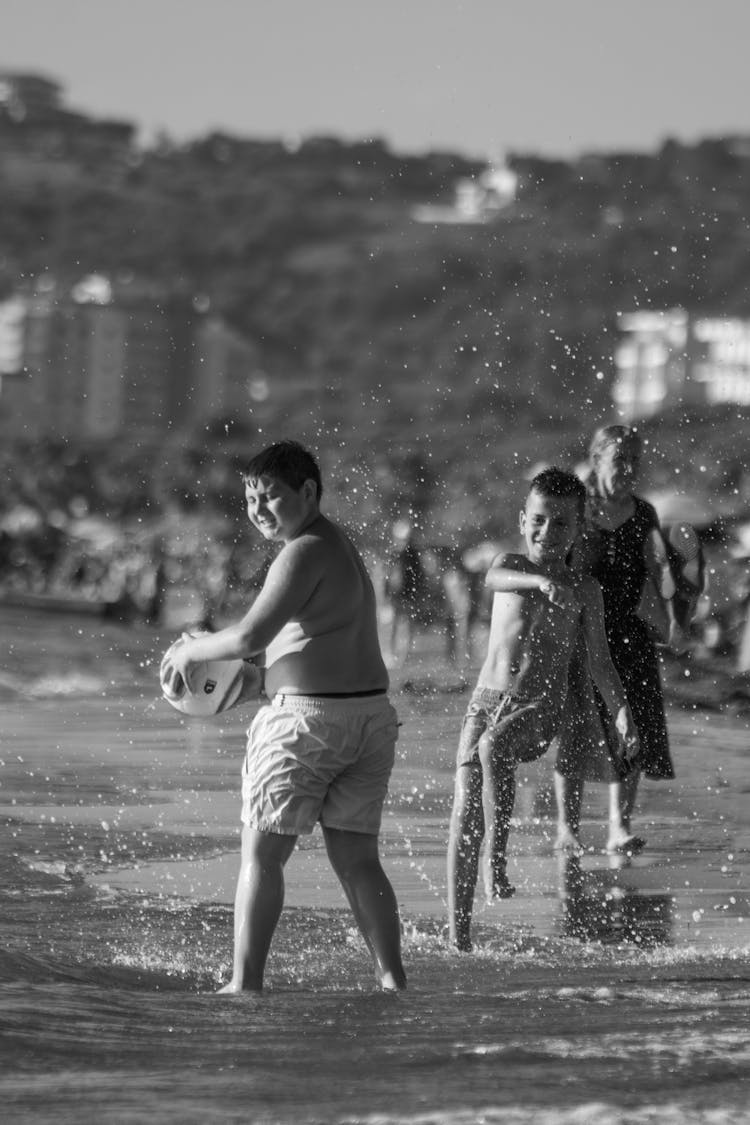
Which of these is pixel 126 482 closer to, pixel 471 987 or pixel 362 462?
pixel 362 462

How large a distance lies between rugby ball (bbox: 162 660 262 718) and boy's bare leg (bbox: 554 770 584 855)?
2547mm

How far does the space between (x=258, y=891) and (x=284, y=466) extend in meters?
1.03

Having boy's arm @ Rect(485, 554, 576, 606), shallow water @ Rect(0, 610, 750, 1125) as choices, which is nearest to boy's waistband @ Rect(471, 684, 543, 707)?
boy's arm @ Rect(485, 554, 576, 606)

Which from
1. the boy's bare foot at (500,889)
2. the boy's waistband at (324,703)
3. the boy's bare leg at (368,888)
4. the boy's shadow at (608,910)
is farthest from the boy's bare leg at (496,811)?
the boy's waistband at (324,703)

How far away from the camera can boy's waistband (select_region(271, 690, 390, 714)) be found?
5555 mm

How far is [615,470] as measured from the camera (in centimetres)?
805

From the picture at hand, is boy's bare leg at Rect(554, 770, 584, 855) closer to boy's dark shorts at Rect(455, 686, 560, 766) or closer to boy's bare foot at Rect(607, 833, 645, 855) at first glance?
boy's bare foot at Rect(607, 833, 645, 855)

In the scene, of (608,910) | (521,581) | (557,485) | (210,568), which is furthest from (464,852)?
(210,568)

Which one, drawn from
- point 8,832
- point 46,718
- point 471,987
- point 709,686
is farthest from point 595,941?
point 709,686

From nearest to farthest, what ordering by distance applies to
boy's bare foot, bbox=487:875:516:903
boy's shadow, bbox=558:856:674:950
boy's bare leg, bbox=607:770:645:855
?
1. boy's bare foot, bbox=487:875:516:903
2. boy's shadow, bbox=558:856:674:950
3. boy's bare leg, bbox=607:770:645:855

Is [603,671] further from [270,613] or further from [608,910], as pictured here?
[270,613]

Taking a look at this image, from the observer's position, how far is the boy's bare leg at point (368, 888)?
18.8 ft

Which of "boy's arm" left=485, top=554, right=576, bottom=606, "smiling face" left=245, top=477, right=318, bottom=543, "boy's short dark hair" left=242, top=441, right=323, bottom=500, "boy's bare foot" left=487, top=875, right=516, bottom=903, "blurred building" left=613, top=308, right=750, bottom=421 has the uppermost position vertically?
"blurred building" left=613, top=308, right=750, bottom=421

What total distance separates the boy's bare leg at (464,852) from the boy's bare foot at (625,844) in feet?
5.97
